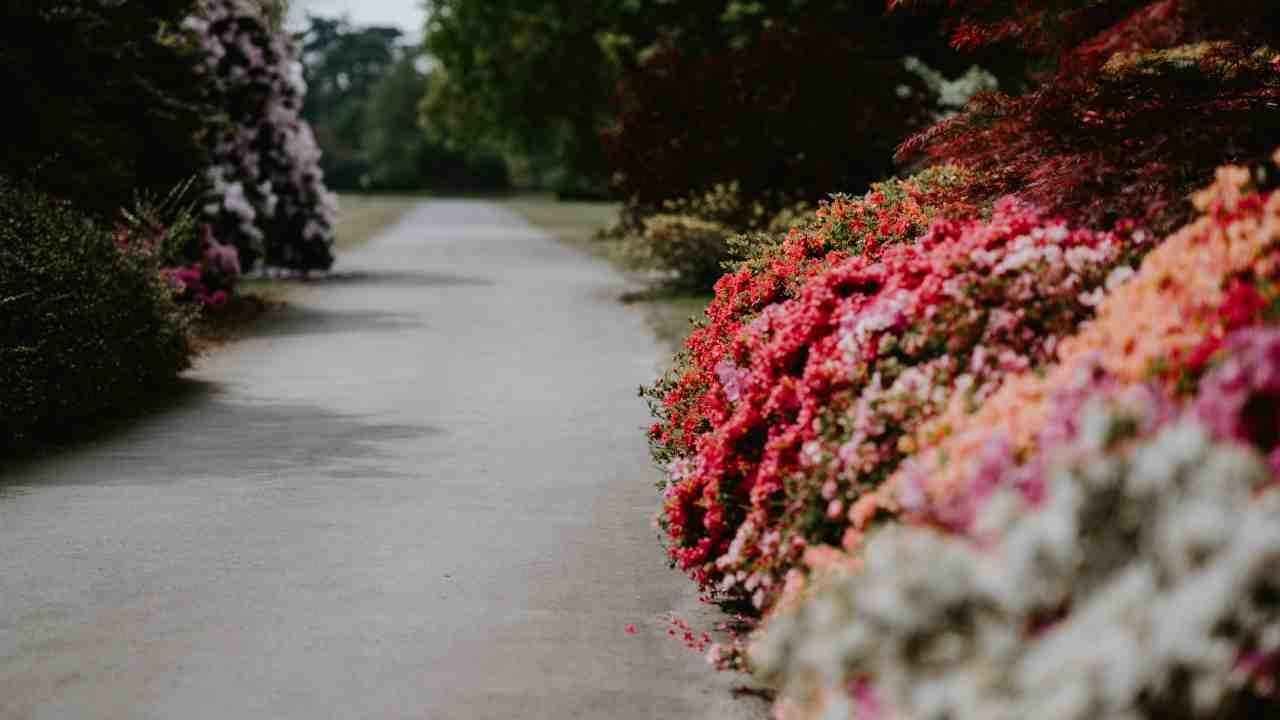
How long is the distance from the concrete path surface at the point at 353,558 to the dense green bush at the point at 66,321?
421 mm

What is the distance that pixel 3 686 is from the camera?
5391mm

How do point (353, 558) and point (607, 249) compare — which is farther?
point (607, 249)

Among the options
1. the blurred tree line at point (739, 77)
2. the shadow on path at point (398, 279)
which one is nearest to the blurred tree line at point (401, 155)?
the blurred tree line at point (739, 77)

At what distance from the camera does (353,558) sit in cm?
721

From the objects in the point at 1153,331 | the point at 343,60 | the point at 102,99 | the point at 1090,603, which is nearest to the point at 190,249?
the point at 102,99

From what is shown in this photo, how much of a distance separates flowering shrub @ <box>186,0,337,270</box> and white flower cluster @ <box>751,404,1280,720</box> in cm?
1720

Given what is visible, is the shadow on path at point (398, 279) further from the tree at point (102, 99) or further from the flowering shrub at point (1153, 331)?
the flowering shrub at point (1153, 331)

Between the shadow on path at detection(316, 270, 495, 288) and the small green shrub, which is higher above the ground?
the small green shrub

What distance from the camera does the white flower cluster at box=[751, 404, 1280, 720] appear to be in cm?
291

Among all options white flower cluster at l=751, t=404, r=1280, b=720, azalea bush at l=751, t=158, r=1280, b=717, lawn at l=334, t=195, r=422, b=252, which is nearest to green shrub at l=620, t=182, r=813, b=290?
lawn at l=334, t=195, r=422, b=252

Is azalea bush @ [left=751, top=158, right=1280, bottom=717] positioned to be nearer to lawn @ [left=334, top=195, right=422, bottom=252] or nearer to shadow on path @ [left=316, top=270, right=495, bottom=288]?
shadow on path @ [left=316, top=270, right=495, bottom=288]

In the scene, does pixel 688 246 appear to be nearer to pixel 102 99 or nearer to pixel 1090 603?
pixel 102 99

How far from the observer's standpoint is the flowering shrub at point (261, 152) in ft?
70.8

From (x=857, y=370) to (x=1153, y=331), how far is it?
1.41 m
